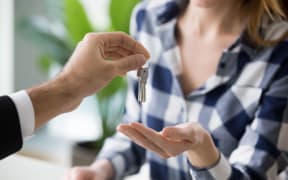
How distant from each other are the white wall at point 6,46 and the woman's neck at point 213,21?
139 centimetres

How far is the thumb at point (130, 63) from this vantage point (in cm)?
87

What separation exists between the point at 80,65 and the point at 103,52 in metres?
0.08

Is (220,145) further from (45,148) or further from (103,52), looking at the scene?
(45,148)

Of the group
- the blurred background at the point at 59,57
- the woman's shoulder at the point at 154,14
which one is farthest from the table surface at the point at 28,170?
the blurred background at the point at 59,57

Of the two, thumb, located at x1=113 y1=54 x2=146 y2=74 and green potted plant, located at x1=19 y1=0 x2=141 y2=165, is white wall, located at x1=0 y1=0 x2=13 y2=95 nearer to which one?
green potted plant, located at x1=19 y1=0 x2=141 y2=165

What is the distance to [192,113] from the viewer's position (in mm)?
1133

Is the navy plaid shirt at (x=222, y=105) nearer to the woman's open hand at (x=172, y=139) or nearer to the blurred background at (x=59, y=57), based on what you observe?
the woman's open hand at (x=172, y=139)

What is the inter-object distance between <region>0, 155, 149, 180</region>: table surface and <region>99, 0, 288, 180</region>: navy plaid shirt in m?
0.14

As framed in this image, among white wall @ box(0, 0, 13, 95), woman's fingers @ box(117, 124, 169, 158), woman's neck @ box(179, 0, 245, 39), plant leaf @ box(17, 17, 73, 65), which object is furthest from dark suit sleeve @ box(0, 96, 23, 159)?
white wall @ box(0, 0, 13, 95)

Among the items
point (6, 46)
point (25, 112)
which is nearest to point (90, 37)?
point (25, 112)

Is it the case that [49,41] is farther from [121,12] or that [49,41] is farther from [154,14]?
[154,14]

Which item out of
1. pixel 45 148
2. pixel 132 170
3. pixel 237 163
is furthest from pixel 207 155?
pixel 45 148

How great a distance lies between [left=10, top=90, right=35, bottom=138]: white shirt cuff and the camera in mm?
778

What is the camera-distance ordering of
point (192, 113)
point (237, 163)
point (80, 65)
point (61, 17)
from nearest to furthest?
point (80, 65)
point (237, 163)
point (192, 113)
point (61, 17)
